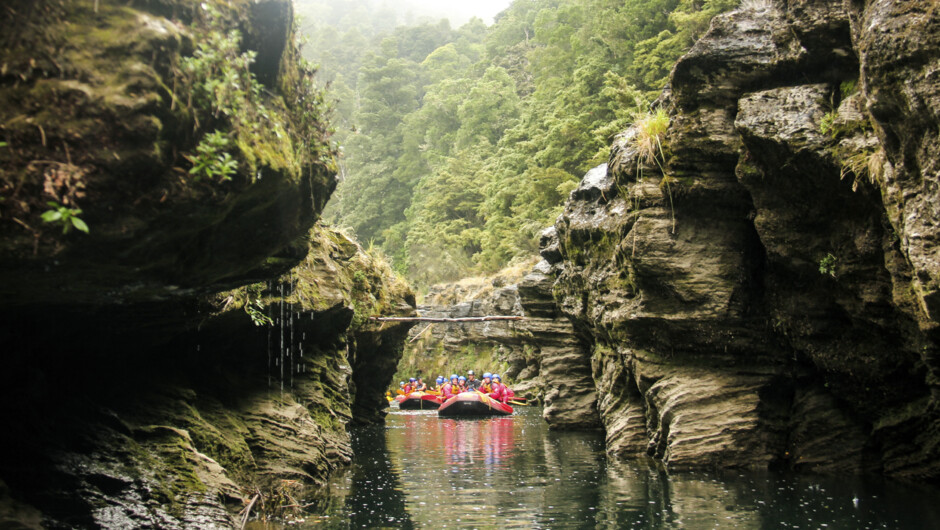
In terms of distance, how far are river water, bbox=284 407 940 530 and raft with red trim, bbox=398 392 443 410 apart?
14.4 meters

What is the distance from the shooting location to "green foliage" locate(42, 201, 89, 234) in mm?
4168

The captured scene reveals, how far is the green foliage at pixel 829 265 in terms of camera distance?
9602 mm

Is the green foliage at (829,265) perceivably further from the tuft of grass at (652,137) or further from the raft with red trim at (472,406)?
the raft with red trim at (472,406)

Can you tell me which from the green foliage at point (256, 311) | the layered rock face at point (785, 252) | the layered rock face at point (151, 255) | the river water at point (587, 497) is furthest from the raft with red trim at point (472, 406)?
the green foliage at point (256, 311)

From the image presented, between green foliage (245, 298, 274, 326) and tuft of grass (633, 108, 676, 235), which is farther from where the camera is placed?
tuft of grass (633, 108, 676, 235)

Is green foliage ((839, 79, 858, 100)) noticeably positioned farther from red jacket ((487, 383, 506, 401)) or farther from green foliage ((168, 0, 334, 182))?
red jacket ((487, 383, 506, 401))

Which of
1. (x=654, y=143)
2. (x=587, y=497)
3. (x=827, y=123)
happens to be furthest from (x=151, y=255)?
(x=654, y=143)

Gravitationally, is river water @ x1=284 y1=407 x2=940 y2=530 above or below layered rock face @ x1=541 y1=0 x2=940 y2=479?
below

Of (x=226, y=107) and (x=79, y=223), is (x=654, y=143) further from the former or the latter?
(x=79, y=223)

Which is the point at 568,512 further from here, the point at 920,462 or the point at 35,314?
the point at 35,314

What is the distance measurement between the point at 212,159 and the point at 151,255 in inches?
41.0

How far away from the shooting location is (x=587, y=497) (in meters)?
10.3

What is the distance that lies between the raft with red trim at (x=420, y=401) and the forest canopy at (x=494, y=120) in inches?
355

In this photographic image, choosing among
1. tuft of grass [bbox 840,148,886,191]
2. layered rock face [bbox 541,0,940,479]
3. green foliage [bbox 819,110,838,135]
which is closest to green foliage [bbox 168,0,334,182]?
layered rock face [bbox 541,0,940,479]
